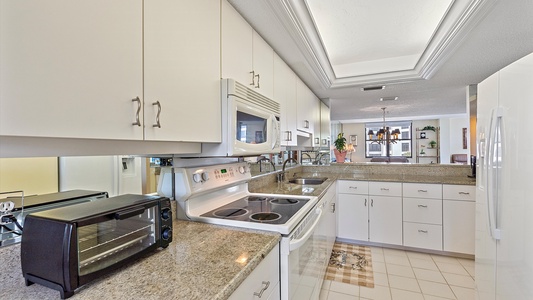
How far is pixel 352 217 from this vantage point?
3262 mm

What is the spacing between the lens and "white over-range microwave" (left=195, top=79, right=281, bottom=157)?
1.36 m

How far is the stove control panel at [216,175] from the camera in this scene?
1.40m

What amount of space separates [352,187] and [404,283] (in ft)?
3.99

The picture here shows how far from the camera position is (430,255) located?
9.60 ft

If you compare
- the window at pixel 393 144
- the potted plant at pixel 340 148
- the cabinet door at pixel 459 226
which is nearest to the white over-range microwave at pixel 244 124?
the cabinet door at pixel 459 226

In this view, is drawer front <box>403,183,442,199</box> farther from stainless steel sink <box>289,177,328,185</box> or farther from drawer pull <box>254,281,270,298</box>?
drawer pull <box>254,281,270,298</box>

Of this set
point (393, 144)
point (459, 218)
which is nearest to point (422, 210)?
point (459, 218)

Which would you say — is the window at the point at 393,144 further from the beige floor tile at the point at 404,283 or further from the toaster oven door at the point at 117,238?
the toaster oven door at the point at 117,238

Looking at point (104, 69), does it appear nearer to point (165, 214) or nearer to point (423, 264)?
point (165, 214)

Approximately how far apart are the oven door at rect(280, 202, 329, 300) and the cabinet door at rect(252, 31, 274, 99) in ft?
3.23

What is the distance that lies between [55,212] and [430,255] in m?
3.54

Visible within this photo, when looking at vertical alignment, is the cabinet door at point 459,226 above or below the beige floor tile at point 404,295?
above

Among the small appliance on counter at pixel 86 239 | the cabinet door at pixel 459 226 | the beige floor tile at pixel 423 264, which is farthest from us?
the cabinet door at pixel 459 226

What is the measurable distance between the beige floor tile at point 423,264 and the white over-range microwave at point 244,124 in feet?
7.21
